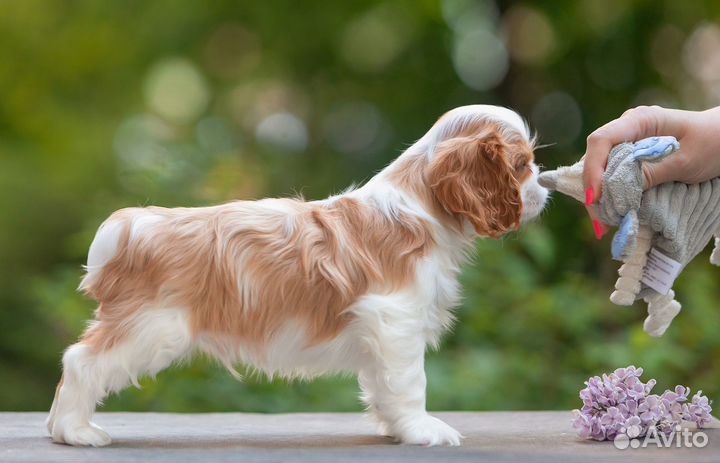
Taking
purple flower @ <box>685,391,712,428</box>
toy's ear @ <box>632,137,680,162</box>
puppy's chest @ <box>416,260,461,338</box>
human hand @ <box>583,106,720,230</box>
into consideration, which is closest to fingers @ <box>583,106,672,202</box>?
human hand @ <box>583,106,720,230</box>

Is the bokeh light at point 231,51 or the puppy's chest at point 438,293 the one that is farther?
the bokeh light at point 231,51

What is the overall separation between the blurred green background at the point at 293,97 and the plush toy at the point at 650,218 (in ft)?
10.6

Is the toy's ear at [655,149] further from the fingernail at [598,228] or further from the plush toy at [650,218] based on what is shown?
the fingernail at [598,228]

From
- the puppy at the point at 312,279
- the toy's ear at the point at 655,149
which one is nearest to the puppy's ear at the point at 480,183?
the puppy at the point at 312,279

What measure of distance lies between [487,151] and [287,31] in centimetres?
660

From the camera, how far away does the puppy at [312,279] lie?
4.13 m

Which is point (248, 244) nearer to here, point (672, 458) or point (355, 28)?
point (672, 458)

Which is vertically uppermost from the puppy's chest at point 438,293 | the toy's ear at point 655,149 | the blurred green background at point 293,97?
the blurred green background at point 293,97

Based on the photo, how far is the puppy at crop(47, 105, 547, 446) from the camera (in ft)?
13.5

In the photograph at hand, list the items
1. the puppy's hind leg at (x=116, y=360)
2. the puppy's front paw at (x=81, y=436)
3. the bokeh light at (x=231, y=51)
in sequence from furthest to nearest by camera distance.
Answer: the bokeh light at (x=231, y=51) < the puppy's front paw at (x=81, y=436) < the puppy's hind leg at (x=116, y=360)

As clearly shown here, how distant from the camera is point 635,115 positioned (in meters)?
4.43

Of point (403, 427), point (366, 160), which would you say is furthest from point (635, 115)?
point (366, 160)

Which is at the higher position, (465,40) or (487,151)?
(465,40)
